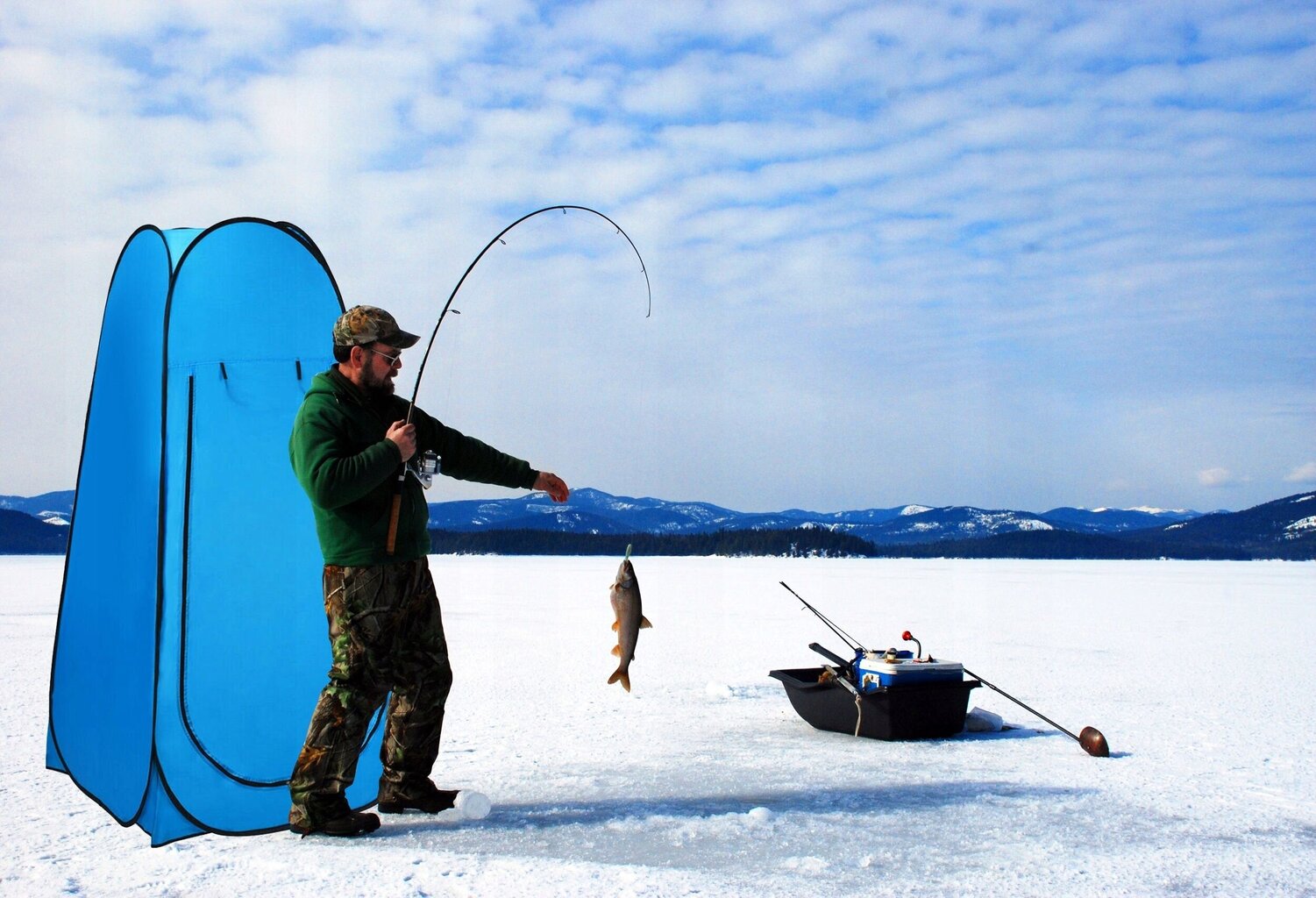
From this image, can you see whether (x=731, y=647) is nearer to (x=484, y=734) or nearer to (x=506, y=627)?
(x=506, y=627)

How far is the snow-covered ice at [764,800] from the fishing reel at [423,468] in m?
1.29

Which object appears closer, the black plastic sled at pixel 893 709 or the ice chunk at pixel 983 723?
the black plastic sled at pixel 893 709

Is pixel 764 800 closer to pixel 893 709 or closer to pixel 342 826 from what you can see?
pixel 893 709

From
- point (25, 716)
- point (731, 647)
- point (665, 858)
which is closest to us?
point (665, 858)

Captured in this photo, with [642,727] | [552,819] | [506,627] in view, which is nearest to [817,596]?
[506,627]

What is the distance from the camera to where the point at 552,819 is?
3953 mm

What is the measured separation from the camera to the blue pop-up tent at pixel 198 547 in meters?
3.74

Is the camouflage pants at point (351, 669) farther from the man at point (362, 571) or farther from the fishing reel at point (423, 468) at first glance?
the fishing reel at point (423, 468)

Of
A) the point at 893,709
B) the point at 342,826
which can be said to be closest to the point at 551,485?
the point at 342,826

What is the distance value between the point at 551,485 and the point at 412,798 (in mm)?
1362

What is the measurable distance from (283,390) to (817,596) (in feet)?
66.5

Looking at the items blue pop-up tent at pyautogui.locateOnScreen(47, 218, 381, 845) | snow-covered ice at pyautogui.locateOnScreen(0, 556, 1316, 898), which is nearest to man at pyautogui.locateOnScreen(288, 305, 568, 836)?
snow-covered ice at pyautogui.locateOnScreen(0, 556, 1316, 898)

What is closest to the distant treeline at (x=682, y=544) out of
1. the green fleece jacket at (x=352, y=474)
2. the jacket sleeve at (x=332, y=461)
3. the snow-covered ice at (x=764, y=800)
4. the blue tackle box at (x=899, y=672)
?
the snow-covered ice at (x=764, y=800)

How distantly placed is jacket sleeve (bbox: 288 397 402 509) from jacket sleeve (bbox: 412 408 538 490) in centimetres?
48
